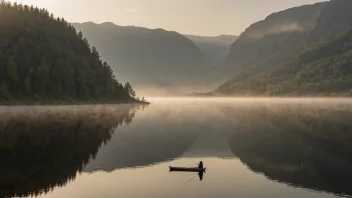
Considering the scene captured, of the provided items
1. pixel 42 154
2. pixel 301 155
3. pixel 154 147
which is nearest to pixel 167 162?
pixel 154 147

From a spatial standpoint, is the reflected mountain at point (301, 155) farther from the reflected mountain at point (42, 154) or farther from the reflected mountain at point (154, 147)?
the reflected mountain at point (42, 154)

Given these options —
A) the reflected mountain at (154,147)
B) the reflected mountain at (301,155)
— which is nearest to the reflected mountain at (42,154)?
the reflected mountain at (154,147)

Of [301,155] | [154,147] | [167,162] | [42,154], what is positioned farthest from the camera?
[154,147]

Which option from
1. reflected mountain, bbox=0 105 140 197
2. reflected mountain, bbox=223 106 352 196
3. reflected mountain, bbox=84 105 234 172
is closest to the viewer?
reflected mountain, bbox=0 105 140 197

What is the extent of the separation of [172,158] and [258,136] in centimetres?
3965

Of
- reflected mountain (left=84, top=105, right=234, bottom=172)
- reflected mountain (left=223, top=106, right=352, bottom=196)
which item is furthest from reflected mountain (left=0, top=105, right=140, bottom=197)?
reflected mountain (left=223, top=106, right=352, bottom=196)

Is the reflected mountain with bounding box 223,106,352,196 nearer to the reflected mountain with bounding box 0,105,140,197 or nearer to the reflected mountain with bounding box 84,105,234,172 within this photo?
the reflected mountain with bounding box 84,105,234,172

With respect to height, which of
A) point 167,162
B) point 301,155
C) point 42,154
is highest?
point 301,155

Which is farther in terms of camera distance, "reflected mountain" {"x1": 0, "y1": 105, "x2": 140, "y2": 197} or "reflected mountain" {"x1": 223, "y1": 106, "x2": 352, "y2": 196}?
"reflected mountain" {"x1": 223, "y1": 106, "x2": 352, "y2": 196}

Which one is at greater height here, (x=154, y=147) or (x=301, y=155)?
(x=301, y=155)

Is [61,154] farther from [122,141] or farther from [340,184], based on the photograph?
[340,184]

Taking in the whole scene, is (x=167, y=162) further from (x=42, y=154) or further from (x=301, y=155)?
(x=301, y=155)

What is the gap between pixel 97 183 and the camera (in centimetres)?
5228

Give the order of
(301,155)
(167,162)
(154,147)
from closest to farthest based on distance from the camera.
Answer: (167,162) < (301,155) < (154,147)
